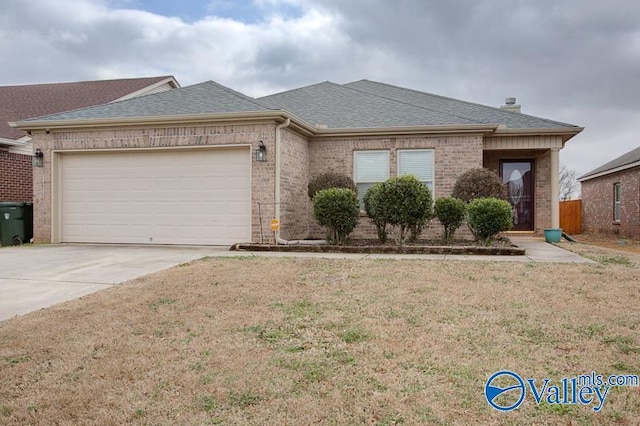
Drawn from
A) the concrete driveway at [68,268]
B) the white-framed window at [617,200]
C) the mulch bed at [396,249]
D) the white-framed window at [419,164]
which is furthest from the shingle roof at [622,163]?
the concrete driveway at [68,268]

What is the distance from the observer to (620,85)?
16.4 metres

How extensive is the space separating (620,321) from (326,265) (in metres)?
4.23

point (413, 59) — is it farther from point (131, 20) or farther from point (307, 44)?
point (131, 20)

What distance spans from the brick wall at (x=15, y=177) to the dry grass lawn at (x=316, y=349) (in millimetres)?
9845

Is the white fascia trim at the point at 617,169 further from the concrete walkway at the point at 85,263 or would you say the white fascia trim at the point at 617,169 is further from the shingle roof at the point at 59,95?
the shingle roof at the point at 59,95

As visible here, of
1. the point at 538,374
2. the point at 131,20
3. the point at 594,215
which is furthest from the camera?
the point at 594,215

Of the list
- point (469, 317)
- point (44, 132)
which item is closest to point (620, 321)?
point (469, 317)

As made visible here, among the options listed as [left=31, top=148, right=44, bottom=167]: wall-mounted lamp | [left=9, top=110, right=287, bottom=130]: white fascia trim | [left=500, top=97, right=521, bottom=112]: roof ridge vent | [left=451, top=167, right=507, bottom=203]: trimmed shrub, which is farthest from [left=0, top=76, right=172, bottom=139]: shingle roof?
[left=500, top=97, right=521, bottom=112]: roof ridge vent

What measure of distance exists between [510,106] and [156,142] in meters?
11.4

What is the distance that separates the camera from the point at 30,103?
17469mm

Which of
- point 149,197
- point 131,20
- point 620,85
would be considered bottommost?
point 149,197

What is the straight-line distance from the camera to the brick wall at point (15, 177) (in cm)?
1346

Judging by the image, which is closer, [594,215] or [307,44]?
[307,44]

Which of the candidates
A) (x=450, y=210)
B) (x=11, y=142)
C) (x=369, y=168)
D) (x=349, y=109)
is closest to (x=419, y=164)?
(x=369, y=168)
